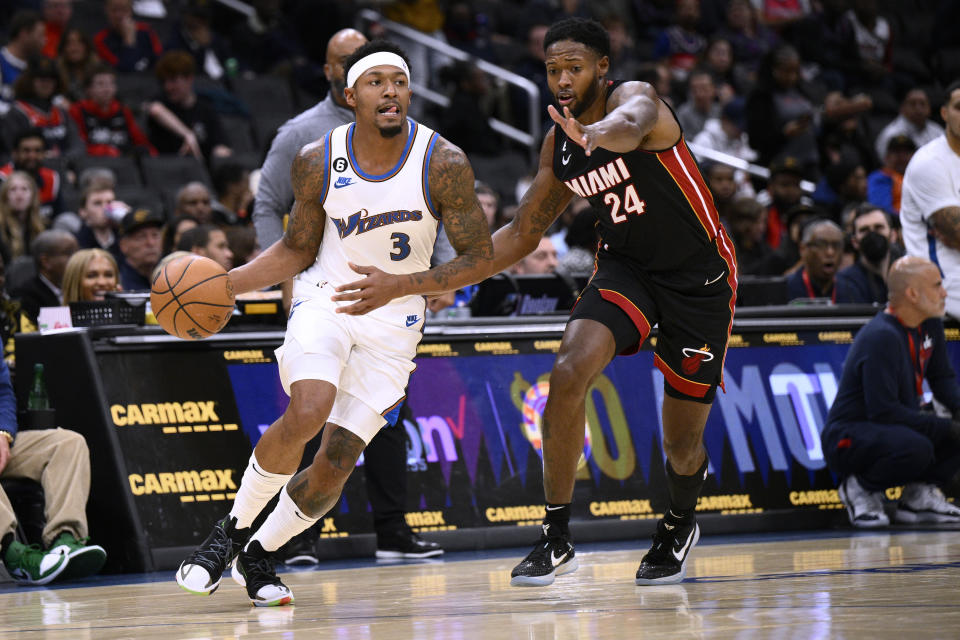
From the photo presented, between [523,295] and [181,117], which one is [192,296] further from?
[181,117]

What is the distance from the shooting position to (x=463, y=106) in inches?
599

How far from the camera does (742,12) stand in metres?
19.5

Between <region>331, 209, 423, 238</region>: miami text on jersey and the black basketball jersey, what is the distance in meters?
0.76

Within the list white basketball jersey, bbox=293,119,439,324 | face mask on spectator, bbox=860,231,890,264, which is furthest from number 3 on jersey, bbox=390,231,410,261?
face mask on spectator, bbox=860,231,890,264

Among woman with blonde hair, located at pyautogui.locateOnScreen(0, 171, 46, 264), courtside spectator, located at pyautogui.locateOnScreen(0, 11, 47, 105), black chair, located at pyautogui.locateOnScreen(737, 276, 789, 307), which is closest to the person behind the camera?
black chair, located at pyautogui.locateOnScreen(737, 276, 789, 307)

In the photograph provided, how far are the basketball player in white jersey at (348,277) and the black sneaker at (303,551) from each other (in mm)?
1675

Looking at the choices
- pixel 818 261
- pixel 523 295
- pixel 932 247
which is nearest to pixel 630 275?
pixel 523 295

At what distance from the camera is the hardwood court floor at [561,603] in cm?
455

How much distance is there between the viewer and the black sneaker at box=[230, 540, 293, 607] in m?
5.64

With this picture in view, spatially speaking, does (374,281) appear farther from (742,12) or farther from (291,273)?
(742,12)

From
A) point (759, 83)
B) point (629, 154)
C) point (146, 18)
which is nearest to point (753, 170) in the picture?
point (759, 83)

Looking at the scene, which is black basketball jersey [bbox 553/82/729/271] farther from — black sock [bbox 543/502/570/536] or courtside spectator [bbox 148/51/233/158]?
courtside spectator [bbox 148/51/233/158]

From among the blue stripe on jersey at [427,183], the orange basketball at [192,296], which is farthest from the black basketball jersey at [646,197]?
the orange basketball at [192,296]

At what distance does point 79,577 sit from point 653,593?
328 centimetres
